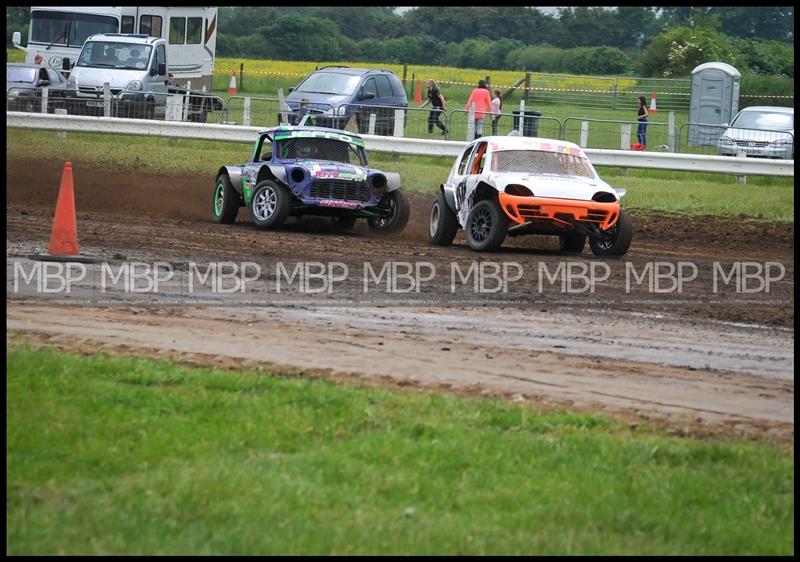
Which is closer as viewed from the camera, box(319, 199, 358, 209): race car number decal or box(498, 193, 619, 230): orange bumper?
box(498, 193, 619, 230): orange bumper

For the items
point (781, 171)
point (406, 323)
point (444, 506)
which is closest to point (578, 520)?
point (444, 506)

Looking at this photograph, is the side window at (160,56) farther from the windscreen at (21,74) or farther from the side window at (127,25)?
the side window at (127,25)

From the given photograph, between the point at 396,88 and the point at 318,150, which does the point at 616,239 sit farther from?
the point at 396,88

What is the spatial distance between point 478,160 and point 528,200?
5.24 ft

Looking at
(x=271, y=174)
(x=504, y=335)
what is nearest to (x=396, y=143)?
(x=271, y=174)

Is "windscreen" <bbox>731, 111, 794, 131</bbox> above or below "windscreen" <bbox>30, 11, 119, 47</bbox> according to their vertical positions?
below

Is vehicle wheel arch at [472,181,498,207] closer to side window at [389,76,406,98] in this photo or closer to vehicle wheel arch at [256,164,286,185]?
vehicle wheel arch at [256,164,286,185]

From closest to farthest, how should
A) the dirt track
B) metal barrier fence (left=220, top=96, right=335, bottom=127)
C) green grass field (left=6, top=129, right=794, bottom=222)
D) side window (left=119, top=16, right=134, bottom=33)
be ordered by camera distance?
the dirt track < green grass field (left=6, top=129, right=794, bottom=222) < metal barrier fence (left=220, top=96, right=335, bottom=127) < side window (left=119, top=16, right=134, bottom=33)

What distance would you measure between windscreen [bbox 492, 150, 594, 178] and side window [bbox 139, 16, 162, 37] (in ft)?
70.5

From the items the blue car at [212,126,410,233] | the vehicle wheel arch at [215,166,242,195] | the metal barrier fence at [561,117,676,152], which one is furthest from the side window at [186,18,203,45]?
the vehicle wheel arch at [215,166,242,195]

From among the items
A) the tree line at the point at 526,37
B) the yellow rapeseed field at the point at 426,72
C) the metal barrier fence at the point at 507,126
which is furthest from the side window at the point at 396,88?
the tree line at the point at 526,37

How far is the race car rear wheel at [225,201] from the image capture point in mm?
17375

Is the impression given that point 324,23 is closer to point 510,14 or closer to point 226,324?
point 510,14

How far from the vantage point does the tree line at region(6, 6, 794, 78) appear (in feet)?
199
